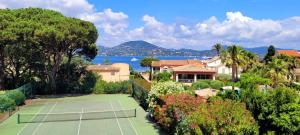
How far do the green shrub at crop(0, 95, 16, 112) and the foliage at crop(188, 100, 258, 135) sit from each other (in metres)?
20.1

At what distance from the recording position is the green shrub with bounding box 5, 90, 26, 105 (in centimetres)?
3606

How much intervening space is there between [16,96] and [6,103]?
4.01 metres

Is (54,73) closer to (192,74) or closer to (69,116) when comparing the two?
(69,116)

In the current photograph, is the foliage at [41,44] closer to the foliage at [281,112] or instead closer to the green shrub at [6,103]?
the green shrub at [6,103]

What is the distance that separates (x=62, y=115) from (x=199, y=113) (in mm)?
17345

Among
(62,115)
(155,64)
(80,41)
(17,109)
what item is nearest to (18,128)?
(62,115)

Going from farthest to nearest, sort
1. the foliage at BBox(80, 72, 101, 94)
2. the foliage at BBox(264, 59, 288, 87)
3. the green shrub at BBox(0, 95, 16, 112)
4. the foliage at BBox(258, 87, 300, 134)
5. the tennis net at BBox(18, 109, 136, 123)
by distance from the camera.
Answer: the foliage at BBox(80, 72, 101, 94), the foliage at BBox(264, 59, 288, 87), the green shrub at BBox(0, 95, 16, 112), the tennis net at BBox(18, 109, 136, 123), the foliage at BBox(258, 87, 300, 134)

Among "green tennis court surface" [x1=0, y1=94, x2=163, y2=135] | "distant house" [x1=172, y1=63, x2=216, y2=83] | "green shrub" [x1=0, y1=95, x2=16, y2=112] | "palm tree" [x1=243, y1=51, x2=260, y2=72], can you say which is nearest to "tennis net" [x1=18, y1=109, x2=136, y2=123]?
"green tennis court surface" [x1=0, y1=94, x2=163, y2=135]

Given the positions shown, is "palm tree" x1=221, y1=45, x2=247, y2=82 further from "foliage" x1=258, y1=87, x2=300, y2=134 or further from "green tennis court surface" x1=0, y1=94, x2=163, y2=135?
"foliage" x1=258, y1=87, x2=300, y2=134

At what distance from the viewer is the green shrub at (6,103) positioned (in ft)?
108

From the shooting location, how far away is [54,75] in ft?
169

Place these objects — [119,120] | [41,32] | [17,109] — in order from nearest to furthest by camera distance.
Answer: [119,120] → [17,109] → [41,32]

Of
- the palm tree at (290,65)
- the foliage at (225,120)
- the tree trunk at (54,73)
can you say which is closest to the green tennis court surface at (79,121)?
the foliage at (225,120)

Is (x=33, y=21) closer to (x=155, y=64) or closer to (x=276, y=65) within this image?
(x=276, y=65)
